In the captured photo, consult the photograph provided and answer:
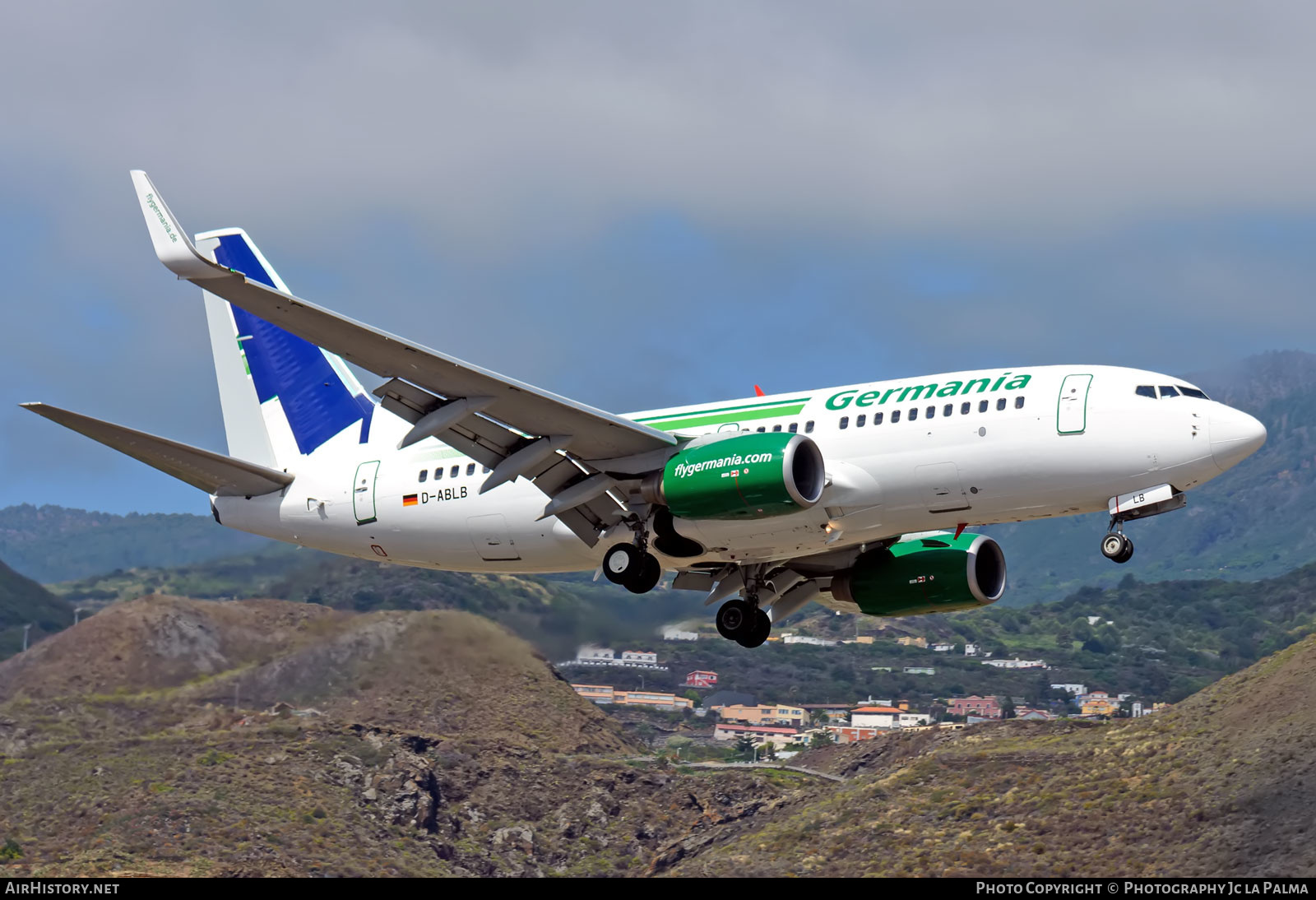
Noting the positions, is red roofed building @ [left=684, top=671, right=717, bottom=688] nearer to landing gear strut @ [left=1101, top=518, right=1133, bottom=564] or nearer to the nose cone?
landing gear strut @ [left=1101, top=518, right=1133, bottom=564]

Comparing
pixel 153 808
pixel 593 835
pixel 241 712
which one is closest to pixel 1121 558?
pixel 241 712

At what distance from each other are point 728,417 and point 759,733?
76.8 meters

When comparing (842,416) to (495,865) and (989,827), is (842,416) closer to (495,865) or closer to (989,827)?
(989,827)

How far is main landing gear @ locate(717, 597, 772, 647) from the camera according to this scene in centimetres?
3909

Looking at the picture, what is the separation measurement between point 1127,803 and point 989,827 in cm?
590

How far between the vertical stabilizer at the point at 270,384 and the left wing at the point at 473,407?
21.9ft

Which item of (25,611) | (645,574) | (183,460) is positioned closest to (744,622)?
(645,574)

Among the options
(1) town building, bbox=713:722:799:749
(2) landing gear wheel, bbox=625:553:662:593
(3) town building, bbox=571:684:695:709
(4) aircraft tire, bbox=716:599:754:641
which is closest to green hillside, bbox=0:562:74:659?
(4) aircraft tire, bbox=716:599:754:641

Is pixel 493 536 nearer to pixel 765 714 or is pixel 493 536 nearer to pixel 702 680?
pixel 765 714

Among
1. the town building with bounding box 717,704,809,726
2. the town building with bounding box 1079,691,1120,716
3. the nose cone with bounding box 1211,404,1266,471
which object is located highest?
the nose cone with bounding box 1211,404,1266,471

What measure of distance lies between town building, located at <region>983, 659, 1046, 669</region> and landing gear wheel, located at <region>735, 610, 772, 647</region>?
10942 cm

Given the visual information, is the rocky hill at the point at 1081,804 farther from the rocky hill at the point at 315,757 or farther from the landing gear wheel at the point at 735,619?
the landing gear wheel at the point at 735,619

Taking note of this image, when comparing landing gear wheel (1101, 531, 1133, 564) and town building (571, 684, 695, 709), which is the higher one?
landing gear wheel (1101, 531, 1133, 564)

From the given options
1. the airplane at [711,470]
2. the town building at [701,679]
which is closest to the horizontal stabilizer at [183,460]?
the airplane at [711,470]
